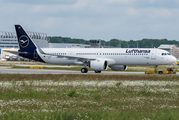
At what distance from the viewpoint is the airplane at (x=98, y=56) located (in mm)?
44812

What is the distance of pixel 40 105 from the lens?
48.0 ft

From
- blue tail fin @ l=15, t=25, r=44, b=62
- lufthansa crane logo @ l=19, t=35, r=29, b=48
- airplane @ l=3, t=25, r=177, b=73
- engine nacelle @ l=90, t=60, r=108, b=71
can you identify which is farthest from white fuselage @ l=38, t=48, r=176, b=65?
lufthansa crane logo @ l=19, t=35, r=29, b=48

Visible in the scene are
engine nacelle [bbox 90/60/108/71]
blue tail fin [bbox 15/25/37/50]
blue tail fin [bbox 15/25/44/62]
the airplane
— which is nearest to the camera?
engine nacelle [bbox 90/60/108/71]

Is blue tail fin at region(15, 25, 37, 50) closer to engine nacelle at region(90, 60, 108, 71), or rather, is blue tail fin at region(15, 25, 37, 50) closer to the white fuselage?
the white fuselage

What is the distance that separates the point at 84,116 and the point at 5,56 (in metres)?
156

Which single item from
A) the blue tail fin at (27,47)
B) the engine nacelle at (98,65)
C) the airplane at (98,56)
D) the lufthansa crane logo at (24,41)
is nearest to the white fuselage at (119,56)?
the airplane at (98,56)

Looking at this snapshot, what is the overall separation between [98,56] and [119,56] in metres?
3.57

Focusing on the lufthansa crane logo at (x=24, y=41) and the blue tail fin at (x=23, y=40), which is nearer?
the blue tail fin at (x=23, y=40)

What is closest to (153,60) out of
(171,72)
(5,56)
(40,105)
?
(171,72)

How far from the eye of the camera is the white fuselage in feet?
147

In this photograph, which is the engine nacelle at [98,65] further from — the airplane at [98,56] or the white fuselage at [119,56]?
the white fuselage at [119,56]

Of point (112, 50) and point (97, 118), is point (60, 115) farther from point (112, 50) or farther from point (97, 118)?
point (112, 50)

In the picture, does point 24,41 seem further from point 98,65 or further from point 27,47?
point 98,65

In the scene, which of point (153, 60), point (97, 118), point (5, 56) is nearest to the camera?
point (97, 118)
